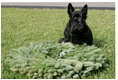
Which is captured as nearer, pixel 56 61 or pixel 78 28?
pixel 56 61

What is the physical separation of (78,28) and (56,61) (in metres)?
1.47

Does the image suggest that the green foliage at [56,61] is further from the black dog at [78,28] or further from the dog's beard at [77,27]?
the dog's beard at [77,27]

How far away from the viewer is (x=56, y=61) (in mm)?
6297

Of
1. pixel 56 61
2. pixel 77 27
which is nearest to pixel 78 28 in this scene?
pixel 77 27

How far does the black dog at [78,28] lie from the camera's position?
7055mm

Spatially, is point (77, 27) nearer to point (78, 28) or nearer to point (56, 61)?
point (78, 28)

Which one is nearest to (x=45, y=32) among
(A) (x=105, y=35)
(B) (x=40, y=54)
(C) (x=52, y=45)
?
(A) (x=105, y=35)

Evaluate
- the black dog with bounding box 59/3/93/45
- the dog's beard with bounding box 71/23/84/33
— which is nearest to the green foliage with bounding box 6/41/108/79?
the black dog with bounding box 59/3/93/45

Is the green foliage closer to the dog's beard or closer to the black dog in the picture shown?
the black dog

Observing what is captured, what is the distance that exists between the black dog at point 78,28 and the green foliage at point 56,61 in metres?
0.26

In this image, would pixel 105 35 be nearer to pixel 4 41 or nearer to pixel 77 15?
pixel 77 15

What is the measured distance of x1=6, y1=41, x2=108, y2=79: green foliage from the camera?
604cm

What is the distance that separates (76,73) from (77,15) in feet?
6.62

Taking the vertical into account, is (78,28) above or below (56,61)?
above
